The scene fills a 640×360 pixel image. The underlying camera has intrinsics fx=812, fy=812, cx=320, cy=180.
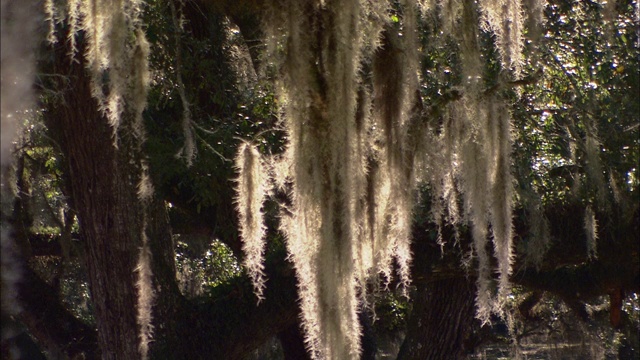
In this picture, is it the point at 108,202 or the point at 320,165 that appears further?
the point at 108,202

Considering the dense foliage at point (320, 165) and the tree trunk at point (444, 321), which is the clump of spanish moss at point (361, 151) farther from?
the tree trunk at point (444, 321)

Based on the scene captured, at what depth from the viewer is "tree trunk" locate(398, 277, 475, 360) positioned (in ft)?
20.6

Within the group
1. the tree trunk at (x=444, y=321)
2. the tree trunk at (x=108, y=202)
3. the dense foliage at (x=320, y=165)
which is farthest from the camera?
the tree trunk at (x=444, y=321)

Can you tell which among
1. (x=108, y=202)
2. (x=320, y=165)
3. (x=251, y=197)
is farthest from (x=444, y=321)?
(x=320, y=165)

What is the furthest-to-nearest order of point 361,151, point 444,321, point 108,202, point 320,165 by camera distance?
point 444,321 < point 108,202 < point 361,151 < point 320,165

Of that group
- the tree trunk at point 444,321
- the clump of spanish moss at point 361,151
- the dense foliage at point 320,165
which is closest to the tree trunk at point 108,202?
the dense foliage at point 320,165

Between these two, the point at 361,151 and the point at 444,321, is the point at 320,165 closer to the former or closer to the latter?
the point at 361,151

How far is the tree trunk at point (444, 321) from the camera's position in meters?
6.27

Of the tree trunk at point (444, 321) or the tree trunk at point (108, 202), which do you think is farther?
the tree trunk at point (444, 321)

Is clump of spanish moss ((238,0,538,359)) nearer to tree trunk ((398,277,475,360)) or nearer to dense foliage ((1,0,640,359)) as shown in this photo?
dense foliage ((1,0,640,359))

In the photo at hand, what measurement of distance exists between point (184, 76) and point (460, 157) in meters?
2.32

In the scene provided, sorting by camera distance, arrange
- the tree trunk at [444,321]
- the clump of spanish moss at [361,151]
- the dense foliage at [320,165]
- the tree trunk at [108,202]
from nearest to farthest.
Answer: the clump of spanish moss at [361,151]
the dense foliage at [320,165]
the tree trunk at [108,202]
the tree trunk at [444,321]

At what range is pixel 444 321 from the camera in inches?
248

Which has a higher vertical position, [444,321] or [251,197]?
[251,197]
